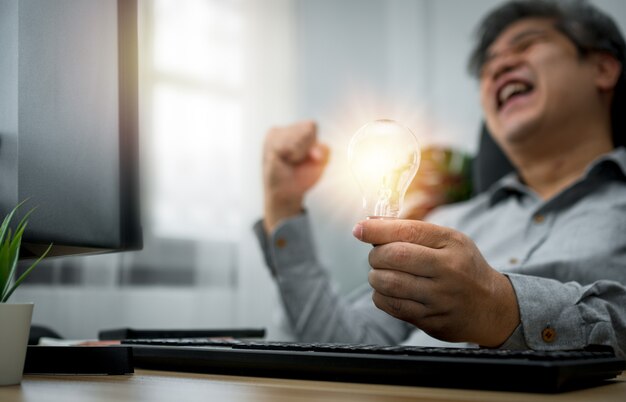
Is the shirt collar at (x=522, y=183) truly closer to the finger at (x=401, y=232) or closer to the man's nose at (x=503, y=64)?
the man's nose at (x=503, y=64)

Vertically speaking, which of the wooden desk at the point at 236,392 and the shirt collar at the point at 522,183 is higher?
the shirt collar at the point at 522,183

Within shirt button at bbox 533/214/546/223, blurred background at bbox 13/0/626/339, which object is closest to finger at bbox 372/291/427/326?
shirt button at bbox 533/214/546/223

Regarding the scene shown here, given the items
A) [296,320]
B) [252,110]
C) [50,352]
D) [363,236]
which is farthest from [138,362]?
[252,110]

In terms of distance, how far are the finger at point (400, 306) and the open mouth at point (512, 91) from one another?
881 millimetres

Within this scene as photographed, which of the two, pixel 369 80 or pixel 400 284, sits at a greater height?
pixel 369 80

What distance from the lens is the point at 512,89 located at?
1.46m

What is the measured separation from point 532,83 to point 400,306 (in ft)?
3.00

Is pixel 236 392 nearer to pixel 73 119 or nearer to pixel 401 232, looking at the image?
pixel 401 232

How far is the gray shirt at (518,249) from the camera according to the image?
1106mm

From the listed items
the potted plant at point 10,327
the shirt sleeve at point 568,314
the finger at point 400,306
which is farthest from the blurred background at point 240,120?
the potted plant at point 10,327

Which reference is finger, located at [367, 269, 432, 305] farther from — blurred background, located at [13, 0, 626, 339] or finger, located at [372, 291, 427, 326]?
blurred background, located at [13, 0, 626, 339]

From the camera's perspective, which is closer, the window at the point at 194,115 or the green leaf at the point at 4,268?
the green leaf at the point at 4,268

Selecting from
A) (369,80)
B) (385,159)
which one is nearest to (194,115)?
(369,80)

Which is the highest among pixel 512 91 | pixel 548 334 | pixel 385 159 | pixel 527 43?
pixel 527 43
